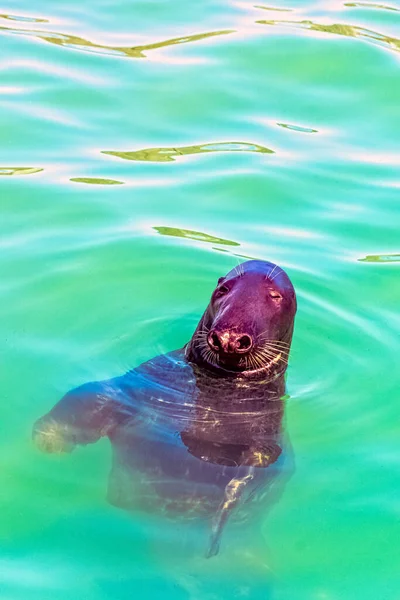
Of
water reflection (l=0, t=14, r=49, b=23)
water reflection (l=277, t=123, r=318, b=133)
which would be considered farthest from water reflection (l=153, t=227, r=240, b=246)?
water reflection (l=0, t=14, r=49, b=23)

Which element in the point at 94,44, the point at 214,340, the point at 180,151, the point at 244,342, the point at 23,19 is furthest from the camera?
the point at 23,19

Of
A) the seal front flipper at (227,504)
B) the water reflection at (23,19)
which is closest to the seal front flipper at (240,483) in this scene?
the seal front flipper at (227,504)

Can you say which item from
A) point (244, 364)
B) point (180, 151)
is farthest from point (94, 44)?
point (244, 364)

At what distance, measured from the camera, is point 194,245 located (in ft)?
27.9

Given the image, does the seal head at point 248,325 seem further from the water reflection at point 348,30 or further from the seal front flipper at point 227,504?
the water reflection at point 348,30

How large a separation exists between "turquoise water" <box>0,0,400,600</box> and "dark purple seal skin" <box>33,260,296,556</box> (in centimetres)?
21

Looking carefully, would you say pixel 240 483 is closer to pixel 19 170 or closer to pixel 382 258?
pixel 382 258

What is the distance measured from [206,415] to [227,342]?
21.7 inches

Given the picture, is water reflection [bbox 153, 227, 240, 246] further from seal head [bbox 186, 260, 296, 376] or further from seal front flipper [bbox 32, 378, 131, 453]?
seal front flipper [bbox 32, 378, 131, 453]

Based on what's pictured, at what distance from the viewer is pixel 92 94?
36.9 feet

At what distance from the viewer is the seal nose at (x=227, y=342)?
570 cm

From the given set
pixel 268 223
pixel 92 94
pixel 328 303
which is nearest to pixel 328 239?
pixel 268 223

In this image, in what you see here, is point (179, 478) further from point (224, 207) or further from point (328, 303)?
point (224, 207)

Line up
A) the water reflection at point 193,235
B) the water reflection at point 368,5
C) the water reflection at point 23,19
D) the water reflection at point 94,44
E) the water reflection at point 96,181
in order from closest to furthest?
the water reflection at point 193,235 → the water reflection at point 96,181 → the water reflection at point 94,44 → the water reflection at point 23,19 → the water reflection at point 368,5
